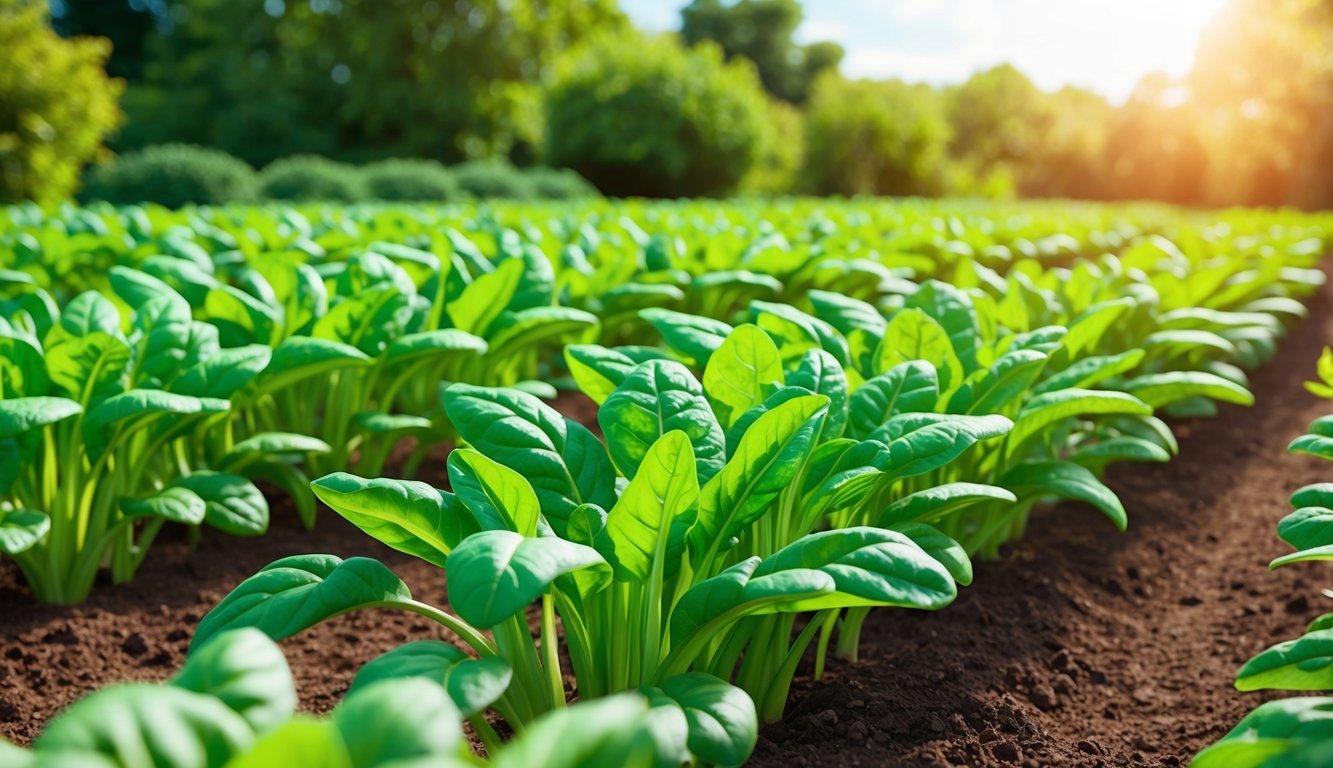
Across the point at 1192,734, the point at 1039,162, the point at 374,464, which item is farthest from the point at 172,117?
the point at 1039,162

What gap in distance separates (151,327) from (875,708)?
200 cm

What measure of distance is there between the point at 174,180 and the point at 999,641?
1431 cm

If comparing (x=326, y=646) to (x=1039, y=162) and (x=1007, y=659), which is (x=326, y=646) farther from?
(x=1039, y=162)

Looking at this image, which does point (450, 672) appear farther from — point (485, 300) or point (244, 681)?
point (485, 300)

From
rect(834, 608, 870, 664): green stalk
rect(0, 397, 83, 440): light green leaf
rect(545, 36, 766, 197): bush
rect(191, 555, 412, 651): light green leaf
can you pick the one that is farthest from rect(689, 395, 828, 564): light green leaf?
rect(545, 36, 766, 197): bush

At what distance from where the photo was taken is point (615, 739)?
897 millimetres

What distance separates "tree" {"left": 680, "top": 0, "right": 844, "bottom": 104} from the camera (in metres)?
64.4

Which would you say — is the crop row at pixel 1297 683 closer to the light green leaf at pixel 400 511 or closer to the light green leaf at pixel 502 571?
the light green leaf at pixel 502 571

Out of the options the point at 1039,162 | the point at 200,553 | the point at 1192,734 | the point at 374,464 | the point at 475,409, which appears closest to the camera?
the point at 475,409

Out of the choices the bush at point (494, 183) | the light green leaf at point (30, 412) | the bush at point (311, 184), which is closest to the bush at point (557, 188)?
the bush at point (494, 183)

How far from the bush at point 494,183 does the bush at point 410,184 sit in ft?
2.39

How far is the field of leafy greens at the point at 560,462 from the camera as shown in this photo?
1.25m

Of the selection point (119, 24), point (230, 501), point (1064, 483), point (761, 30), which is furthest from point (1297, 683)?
point (761, 30)

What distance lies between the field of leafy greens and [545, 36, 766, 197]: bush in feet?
59.7
